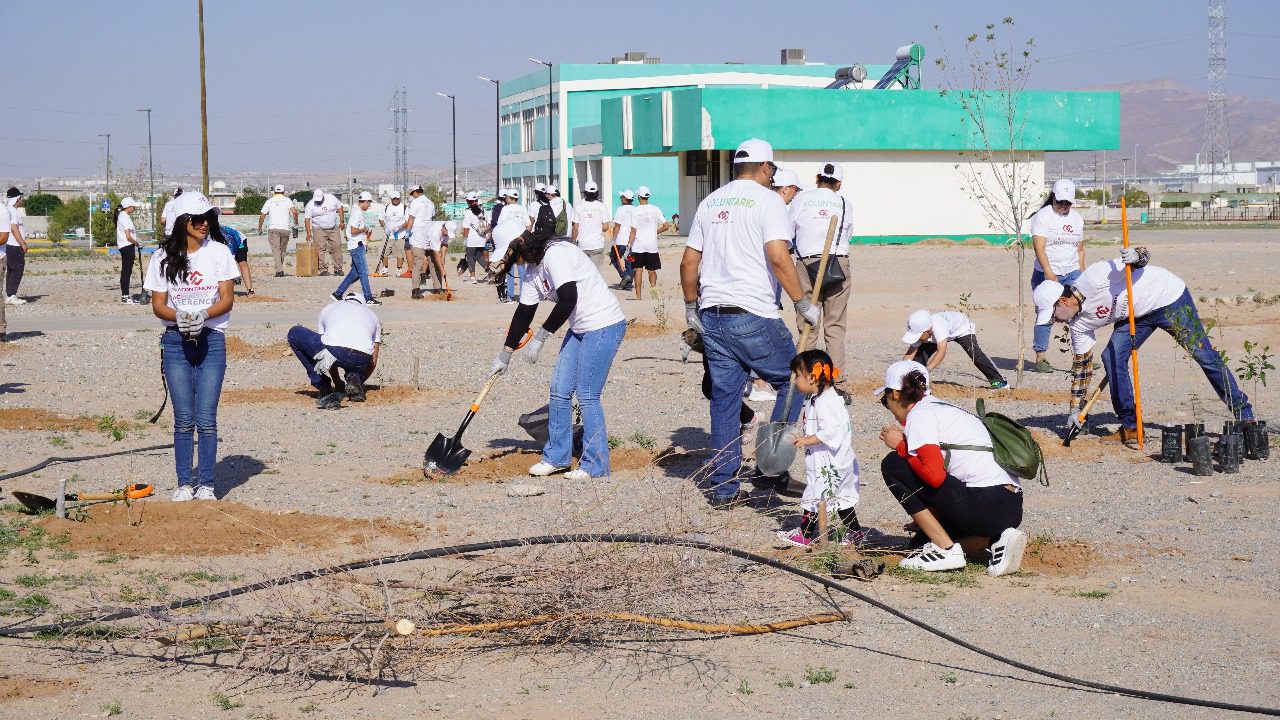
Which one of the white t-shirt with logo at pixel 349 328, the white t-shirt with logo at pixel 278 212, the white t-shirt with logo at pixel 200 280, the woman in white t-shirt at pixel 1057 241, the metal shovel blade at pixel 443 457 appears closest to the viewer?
the white t-shirt with logo at pixel 200 280

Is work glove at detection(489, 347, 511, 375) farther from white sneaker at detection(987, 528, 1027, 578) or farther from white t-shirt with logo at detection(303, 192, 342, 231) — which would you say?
white t-shirt with logo at detection(303, 192, 342, 231)

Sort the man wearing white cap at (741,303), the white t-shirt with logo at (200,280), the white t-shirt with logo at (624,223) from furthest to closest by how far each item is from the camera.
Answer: the white t-shirt with logo at (624,223)
the white t-shirt with logo at (200,280)
the man wearing white cap at (741,303)

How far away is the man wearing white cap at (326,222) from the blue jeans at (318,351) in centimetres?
1253

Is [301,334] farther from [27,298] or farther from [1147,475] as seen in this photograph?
[27,298]

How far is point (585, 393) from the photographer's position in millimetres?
8398

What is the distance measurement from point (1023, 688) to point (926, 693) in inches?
14.2

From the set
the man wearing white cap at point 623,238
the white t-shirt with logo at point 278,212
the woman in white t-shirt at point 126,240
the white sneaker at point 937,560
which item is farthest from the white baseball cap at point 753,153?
the white t-shirt with logo at point 278,212

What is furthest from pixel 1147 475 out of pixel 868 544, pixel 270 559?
pixel 270 559

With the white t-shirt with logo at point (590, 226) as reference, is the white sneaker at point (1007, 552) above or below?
below

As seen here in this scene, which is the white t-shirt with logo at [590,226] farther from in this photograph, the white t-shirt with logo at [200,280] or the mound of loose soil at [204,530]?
the mound of loose soil at [204,530]

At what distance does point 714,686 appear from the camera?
16.8 ft

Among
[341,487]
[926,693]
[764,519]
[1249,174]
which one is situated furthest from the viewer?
[1249,174]

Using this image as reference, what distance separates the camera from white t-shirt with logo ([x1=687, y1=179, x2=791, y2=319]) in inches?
306

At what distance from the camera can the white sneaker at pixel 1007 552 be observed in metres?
6.43
